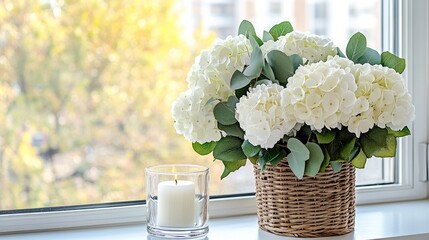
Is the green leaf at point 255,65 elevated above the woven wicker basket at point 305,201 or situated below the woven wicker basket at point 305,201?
above

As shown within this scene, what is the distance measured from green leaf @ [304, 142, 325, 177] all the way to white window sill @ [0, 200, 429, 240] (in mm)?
187

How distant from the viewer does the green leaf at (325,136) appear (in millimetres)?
1181

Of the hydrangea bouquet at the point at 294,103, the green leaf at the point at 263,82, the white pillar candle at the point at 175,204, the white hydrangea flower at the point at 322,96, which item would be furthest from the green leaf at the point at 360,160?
the white pillar candle at the point at 175,204

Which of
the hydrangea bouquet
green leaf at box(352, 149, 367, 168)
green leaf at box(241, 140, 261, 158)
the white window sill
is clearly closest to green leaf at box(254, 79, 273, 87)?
the hydrangea bouquet

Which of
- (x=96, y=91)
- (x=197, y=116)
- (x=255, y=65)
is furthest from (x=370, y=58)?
(x=96, y=91)

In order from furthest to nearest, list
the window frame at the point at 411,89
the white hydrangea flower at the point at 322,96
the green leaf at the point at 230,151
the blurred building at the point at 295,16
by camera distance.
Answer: the window frame at the point at 411,89 → the blurred building at the point at 295,16 → the green leaf at the point at 230,151 → the white hydrangea flower at the point at 322,96

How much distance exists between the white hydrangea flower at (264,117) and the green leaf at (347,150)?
11 centimetres

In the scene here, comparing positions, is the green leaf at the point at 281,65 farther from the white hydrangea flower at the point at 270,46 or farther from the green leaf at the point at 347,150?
the green leaf at the point at 347,150

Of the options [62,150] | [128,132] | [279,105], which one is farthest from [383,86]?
[62,150]

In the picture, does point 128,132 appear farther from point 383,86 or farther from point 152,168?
point 383,86

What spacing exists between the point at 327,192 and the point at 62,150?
560 millimetres

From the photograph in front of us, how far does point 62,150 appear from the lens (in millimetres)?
1440

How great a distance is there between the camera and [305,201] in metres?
1.27

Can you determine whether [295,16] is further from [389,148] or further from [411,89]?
[389,148]
